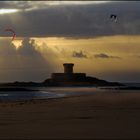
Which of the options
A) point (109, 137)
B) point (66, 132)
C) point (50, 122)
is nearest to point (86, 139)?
point (109, 137)

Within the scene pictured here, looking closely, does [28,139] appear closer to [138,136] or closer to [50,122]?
[138,136]

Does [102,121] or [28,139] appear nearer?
[28,139]

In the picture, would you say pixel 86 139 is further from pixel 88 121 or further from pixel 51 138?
pixel 88 121

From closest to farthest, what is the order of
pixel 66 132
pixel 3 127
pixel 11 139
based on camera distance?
pixel 11 139
pixel 66 132
pixel 3 127

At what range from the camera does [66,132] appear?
61.5ft

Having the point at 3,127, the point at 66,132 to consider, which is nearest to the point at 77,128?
the point at 66,132

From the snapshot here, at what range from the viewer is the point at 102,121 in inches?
907

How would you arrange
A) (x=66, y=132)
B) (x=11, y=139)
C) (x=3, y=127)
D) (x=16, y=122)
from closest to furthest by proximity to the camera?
1. (x=11, y=139)
2. (x=66, y=132)
3. (x=3, y=127)
4. (x=16, y=122)

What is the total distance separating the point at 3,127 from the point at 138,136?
224 inches

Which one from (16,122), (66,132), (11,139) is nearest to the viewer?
(11,139)

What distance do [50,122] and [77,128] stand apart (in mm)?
2975

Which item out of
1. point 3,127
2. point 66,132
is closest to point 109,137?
point 66,132

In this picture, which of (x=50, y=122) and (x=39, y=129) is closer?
(x=39, y=129)

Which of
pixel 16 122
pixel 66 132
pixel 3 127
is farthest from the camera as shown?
pixel 16 122
